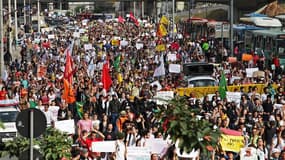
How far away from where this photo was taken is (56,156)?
49.0ft

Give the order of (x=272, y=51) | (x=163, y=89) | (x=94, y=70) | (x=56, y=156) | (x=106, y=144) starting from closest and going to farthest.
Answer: (x=56, y=156), (x=106, y=144), (x=163, y=89), (x=94, y=70), (x=272, y=51)

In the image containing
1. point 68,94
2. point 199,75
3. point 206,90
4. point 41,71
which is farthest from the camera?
point 41,71

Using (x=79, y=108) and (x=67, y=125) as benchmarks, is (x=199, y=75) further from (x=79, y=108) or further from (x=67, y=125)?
(x=67, y=125)

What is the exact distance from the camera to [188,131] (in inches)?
533

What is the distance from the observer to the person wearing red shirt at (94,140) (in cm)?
1698

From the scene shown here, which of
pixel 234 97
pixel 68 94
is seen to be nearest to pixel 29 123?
pixel 68 94

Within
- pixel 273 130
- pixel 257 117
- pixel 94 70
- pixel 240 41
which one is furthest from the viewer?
pixel 240 41

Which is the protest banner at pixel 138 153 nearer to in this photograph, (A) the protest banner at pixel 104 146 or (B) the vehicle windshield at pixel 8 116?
(A) the protest banner at pixel 104 146

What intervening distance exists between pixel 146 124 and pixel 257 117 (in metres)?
2.67

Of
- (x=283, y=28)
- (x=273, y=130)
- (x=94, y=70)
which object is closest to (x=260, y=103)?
(x=273, y=130)

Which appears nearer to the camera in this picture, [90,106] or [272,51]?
[90,106]

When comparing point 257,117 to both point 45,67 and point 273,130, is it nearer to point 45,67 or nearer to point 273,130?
point 273,130

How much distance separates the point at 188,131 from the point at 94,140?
14.0ft

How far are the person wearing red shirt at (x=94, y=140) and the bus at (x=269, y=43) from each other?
78.2 ft
